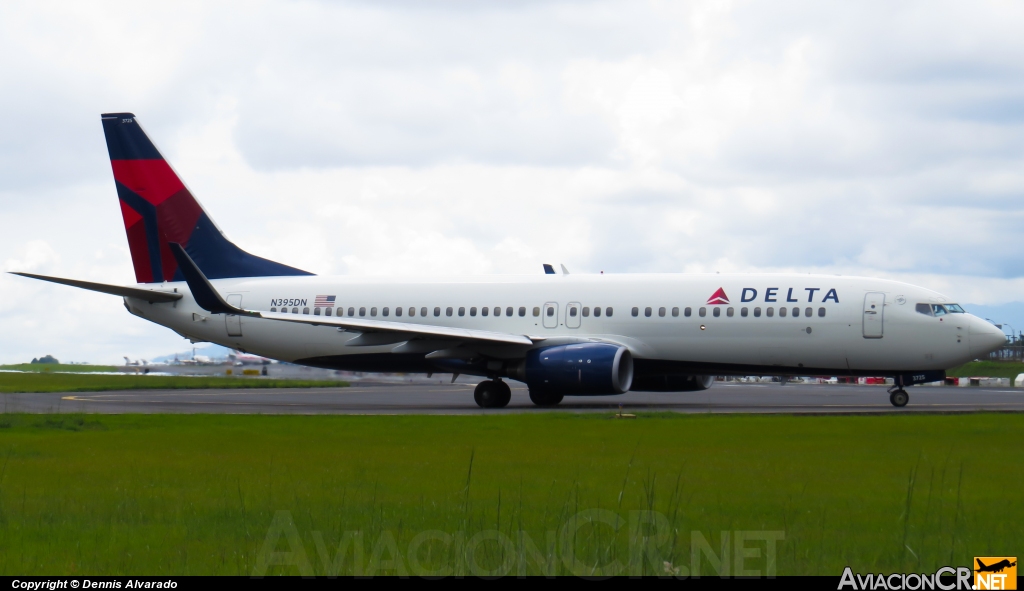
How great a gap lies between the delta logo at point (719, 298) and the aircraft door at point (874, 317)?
339 centimetres

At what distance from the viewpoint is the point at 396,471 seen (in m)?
13.2

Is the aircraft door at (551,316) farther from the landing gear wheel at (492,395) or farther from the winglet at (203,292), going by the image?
the winglet at (203,292)

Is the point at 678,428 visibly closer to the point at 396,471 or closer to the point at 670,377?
the point at 396,471

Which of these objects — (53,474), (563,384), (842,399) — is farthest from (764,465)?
(842,399)

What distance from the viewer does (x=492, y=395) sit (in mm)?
29906

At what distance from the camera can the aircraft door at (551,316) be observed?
3006cm

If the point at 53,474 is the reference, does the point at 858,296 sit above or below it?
above

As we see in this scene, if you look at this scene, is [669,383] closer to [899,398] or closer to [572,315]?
[572,315]

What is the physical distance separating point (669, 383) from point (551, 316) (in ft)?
12.8

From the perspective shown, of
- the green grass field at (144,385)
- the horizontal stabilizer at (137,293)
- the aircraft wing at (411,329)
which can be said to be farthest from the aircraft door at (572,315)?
the green grass field at (144,385)

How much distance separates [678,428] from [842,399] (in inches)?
591

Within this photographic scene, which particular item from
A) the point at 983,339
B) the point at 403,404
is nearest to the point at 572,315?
the point at 403,404

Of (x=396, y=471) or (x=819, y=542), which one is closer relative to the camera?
(x=819, y=542)

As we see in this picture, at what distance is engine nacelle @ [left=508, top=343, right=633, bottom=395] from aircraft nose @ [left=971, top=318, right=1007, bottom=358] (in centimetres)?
822
